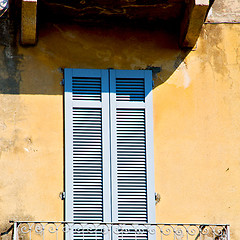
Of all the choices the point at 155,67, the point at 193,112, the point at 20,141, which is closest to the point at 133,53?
the point at 155,67

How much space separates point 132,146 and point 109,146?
296mm

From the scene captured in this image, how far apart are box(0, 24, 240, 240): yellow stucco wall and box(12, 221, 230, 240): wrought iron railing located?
0.12 m

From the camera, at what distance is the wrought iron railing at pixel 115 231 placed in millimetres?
10219

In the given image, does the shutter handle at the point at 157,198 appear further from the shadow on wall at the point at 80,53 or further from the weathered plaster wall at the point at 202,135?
the shadow on wall at the point at 80,53

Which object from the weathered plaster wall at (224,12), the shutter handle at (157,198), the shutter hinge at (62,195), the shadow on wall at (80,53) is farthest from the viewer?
the weathered plaster wall at (224,12)

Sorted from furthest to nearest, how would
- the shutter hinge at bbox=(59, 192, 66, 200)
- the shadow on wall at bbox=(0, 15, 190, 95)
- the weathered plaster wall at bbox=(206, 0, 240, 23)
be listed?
1. the weathered plaster wall at bbox=(206, 0, 240, 23)
2. the shadow on wall at bbox=(0, 15, 190, 95)
3. the shutter hinge at bbox=(59, 192, 66, 200)

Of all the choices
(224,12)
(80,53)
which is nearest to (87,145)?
(80,53)

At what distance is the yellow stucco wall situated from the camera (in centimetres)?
1054

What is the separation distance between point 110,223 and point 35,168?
125cm

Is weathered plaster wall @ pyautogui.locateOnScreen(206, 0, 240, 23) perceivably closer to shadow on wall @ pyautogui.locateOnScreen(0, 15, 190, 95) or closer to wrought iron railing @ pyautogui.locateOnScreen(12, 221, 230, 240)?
shadow on wall @ pyautogui.locateOnScreen(0, 15, 190, 95)

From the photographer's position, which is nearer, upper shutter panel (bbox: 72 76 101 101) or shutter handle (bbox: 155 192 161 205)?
shutter handle (bbox: 155 192 161 205)

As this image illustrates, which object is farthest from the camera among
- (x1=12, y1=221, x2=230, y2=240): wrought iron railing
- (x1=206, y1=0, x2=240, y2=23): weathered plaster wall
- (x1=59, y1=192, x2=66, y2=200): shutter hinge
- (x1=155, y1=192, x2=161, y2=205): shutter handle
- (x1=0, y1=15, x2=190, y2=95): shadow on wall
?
(x1=206, y1=0, x2=240, y2=23): weathered plaster wall

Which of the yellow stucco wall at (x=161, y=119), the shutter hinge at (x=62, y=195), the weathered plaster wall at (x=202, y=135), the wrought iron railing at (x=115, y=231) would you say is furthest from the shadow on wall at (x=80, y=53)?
the wrought iron railing at (x=115, y=231)

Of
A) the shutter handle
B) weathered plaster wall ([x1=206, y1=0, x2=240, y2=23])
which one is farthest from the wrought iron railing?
weathered plaster wall ([x1=206, y1=0, x2=240, y2=23])
